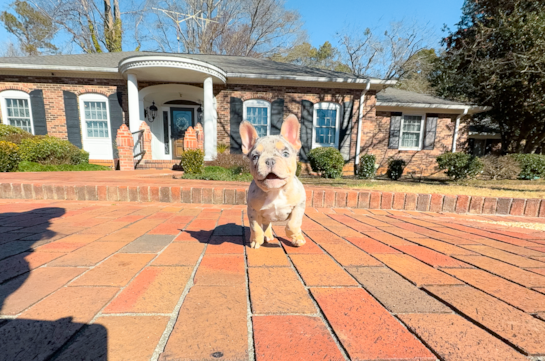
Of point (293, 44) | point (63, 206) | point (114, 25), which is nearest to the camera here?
point (63, 206)

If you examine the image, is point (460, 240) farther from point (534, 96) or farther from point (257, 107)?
point (534, 96)

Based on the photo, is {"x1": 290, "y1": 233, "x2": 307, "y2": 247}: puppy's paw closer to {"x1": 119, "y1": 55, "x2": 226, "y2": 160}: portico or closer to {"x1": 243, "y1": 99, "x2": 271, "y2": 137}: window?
{"x1": 119, "y1": 55, "x2": 226, "y2": 160}: portico

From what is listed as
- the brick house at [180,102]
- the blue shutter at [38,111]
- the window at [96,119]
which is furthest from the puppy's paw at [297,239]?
the blue shutter at [38,111]

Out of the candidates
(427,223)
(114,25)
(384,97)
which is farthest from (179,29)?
(427,223)

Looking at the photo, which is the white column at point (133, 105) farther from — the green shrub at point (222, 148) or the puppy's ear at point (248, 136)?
the puppy's ear at point (248, 136)

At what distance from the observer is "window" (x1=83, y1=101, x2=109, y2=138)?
9.48m

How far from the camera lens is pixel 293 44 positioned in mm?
20938

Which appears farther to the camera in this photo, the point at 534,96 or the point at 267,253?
the point at 534,96

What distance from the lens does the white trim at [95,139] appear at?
939 cm

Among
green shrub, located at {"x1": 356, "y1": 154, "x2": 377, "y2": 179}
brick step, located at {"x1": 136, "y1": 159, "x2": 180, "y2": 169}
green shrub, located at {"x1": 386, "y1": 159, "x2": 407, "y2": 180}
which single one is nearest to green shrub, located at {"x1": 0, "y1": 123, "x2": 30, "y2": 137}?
brick step, located at {"x1": 136, "y1": 159, "x2": 180, "y2": 169}

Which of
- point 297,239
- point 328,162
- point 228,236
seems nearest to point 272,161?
point 297,239

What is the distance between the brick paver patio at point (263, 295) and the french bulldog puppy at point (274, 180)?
0.71 ft

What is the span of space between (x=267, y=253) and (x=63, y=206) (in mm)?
2926

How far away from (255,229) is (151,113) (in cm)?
1105
